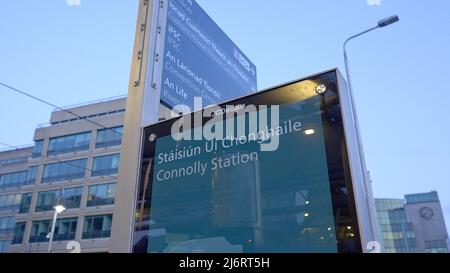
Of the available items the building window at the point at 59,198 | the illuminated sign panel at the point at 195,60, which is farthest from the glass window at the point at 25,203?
the illuminated sign panel at the point at 195,60

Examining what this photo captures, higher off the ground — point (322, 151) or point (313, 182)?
point (322, 151)

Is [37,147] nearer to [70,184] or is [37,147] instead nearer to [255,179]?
[70,184]

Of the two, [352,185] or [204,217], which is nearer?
[352,185]

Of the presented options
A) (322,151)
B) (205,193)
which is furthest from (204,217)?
(322,151)

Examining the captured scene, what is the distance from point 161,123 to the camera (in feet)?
10.5

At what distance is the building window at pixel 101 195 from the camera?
4312 centimetres

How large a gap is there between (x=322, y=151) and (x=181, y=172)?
108cm

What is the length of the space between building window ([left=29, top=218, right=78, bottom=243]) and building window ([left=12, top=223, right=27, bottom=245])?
1.55m

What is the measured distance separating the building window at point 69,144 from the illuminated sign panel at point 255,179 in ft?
154

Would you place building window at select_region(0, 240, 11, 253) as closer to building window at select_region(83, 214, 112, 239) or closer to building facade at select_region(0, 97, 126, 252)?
building facade at select_region(0, 97, 126, 252)

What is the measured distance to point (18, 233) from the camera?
47750 millimetres

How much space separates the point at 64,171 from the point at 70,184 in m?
2.12

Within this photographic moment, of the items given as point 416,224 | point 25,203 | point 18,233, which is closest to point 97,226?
point 18,233
